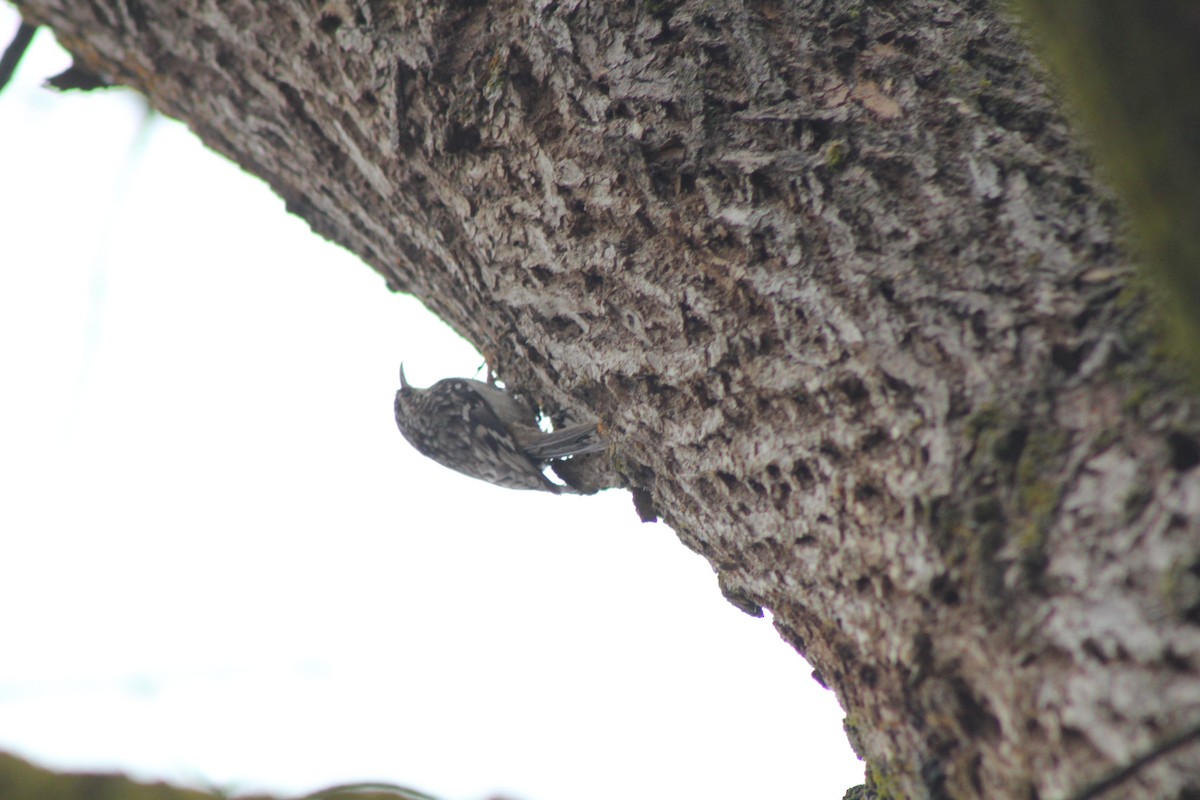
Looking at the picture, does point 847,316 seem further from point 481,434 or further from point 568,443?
point 481,434

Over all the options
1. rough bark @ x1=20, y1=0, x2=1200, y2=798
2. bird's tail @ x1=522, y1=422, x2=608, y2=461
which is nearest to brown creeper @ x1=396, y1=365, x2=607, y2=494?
bird's tail @ x1=522, y1=422, x2=608, y2=461

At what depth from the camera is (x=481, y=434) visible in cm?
343

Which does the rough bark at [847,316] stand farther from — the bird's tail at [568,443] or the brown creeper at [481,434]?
the brown creeper at [481,434]

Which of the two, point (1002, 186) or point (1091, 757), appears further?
point (1002, 186)

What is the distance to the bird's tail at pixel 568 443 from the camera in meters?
2.35

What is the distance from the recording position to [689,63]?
67.4 inches

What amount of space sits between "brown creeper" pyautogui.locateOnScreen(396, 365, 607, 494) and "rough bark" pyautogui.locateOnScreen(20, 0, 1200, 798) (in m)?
0.59

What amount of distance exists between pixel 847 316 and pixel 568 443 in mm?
1325

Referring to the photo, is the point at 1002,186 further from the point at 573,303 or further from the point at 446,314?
the point at 446,314

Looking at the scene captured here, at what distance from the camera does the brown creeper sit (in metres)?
2.94

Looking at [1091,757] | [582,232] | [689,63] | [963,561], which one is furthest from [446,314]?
[1091,757]

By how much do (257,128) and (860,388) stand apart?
79.2 inches

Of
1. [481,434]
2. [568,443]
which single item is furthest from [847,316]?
[481,434]

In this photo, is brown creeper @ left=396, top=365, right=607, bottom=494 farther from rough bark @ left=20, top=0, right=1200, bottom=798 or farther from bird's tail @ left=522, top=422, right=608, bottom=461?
rough bark @ left=20, top=0, right=1200, bottom=798
